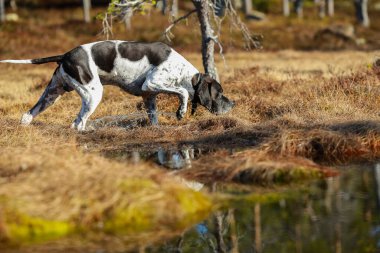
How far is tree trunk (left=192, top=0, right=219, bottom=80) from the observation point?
60.5ft

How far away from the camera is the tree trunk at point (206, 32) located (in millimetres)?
18438

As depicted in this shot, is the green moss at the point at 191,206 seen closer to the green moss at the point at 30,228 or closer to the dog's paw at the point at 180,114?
the green moss at the point at 30,228

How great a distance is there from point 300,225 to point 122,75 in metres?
7.13

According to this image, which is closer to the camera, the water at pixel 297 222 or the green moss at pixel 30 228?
the water at pixel 297 222

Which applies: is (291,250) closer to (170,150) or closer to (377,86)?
(170,150)

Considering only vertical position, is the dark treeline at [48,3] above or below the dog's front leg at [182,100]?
below

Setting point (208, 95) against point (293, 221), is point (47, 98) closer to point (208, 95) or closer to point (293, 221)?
point (208, 95)

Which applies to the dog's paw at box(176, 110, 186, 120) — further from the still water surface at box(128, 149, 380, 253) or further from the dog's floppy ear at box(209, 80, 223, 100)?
the still water surface at box(128, 149, 380, 253)

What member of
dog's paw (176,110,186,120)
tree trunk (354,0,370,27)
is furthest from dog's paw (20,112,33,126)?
tree trunk (354,0,370,27)

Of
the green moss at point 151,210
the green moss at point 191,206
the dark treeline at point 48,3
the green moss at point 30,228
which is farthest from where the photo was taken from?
the dark treeline at point 48,3

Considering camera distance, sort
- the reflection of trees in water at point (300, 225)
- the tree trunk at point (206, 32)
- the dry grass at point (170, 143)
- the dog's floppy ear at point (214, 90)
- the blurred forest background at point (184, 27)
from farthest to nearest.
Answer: the blurred forest background at point (184, 27)
the tree trunk at point (206, 32)
the dog's floppy ear at point (214, 90)
the dry grass at point (170, 143)
the reflection of trees in water at point (300, 225)

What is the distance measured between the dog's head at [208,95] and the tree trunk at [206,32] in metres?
3.34

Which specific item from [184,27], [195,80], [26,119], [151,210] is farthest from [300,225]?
[184,27]

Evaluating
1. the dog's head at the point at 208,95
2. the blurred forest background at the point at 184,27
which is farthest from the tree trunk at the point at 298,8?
the dog's head at the point at 208,95
